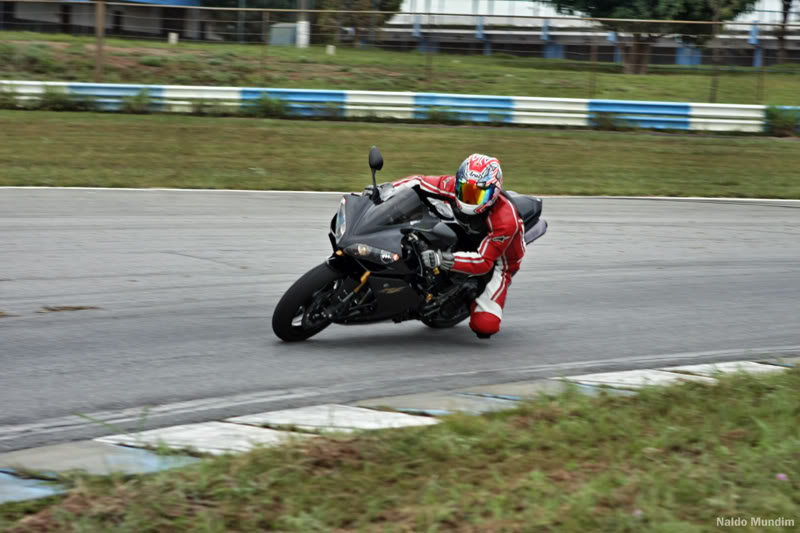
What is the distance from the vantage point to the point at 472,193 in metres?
6.50

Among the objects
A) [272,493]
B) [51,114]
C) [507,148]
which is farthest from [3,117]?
[272,493]

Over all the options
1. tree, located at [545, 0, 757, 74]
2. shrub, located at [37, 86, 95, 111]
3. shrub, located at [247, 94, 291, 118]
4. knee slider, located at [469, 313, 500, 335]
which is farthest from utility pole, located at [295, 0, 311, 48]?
knee slider, located at [469, 313, 500, 335]

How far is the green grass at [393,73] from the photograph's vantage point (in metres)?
23.2

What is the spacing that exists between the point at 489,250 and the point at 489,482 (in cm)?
276

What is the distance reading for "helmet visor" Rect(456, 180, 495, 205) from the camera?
6.47 m

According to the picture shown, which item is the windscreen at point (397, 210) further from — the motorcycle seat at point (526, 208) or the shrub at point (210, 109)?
the shrub at point (210, 109)

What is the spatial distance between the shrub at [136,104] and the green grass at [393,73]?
2.66 meters

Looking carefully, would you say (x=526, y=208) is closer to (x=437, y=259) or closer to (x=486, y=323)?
(x=486, y=323)

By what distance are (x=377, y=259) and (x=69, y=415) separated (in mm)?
2180

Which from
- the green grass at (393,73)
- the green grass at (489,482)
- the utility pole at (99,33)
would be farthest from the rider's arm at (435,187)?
the utility pole at (99,33)

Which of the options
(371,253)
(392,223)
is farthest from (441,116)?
(371,253)

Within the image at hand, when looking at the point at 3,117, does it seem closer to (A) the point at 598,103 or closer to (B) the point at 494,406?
(A) the point at 598,103

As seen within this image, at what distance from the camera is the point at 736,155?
19.1 metres

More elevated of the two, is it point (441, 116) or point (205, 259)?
point (441, 116)
